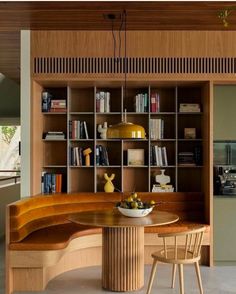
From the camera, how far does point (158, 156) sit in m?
5.56

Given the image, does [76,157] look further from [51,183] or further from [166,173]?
[166,173]

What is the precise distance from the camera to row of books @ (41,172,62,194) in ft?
18.0

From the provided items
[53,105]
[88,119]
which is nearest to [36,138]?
[53,105]

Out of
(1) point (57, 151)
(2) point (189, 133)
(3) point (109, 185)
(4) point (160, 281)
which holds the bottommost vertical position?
(4) point (160, 281)

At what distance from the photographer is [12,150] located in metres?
10.4

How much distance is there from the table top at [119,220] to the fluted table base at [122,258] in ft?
0.45

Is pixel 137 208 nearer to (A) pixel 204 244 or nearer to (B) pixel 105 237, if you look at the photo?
(B) pixel 105 237

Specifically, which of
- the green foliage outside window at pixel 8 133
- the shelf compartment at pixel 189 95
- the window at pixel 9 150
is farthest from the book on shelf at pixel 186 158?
the green foliage outside window at pixel 8 133

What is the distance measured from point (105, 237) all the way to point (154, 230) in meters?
1.02

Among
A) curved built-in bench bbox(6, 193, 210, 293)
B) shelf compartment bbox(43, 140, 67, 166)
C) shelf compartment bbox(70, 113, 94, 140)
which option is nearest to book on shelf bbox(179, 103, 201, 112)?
curved built-in bench bbox(6, 193, 210, 293)

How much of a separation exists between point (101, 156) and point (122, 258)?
1854 mm

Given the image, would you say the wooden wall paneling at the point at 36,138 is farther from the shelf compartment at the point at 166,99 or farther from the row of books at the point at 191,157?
the row of books at the point at 191,157

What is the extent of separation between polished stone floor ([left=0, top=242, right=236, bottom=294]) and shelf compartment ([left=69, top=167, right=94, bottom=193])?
122 centimetres

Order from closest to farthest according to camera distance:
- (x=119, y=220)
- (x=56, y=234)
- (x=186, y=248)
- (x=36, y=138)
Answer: (x=186, y=248), (x=119, y=220), (x=56, y=234), (x=36, y=138)
